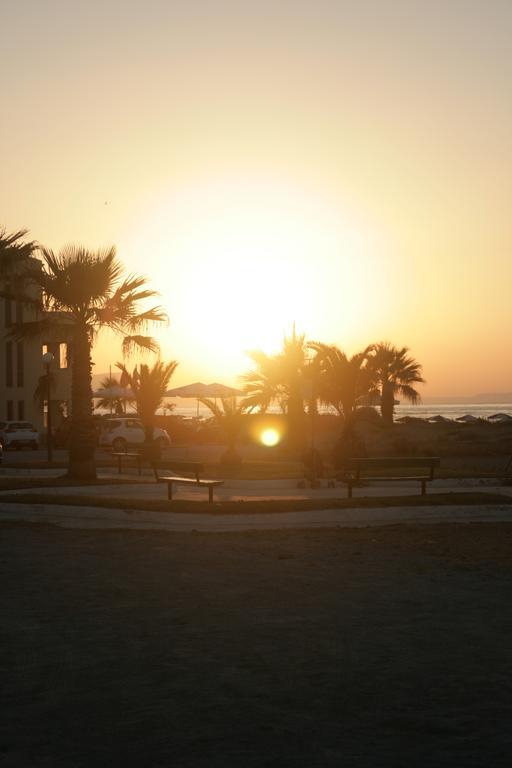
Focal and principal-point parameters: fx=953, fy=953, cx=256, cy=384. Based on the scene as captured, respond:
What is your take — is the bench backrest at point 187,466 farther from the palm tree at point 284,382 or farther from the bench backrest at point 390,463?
the palm tree at point 284,382

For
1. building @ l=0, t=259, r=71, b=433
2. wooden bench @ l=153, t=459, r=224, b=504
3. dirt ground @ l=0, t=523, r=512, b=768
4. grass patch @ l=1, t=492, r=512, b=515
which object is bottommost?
dirt ground @ l=0, t=523, r=512, b=768

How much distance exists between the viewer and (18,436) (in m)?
47.4

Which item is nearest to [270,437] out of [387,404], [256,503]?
[387,404]

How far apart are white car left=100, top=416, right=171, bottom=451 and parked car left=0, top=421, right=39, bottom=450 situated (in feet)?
19.1

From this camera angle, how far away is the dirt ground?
494 centimetres

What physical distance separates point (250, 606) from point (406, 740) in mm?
3843

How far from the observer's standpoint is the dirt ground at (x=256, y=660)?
4.94m

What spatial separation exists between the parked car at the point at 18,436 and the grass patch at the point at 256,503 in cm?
3009

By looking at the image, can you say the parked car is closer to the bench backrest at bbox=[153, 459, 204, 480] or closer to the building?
the building

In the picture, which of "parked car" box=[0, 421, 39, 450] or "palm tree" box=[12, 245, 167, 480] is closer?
"palm tree" box=[12, 245, 167, 480]

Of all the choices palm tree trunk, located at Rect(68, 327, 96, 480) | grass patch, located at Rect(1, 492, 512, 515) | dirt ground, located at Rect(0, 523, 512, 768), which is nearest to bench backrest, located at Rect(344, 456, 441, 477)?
grass patch, located at Rect(1, 492, 512, 515)

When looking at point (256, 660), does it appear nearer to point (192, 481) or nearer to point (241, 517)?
point (241, 517)

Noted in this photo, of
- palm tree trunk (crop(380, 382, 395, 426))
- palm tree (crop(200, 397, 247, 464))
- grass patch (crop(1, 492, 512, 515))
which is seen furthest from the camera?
palm tree trunk (crop(380, 382, 395, 426))

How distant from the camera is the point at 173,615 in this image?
8.37m
